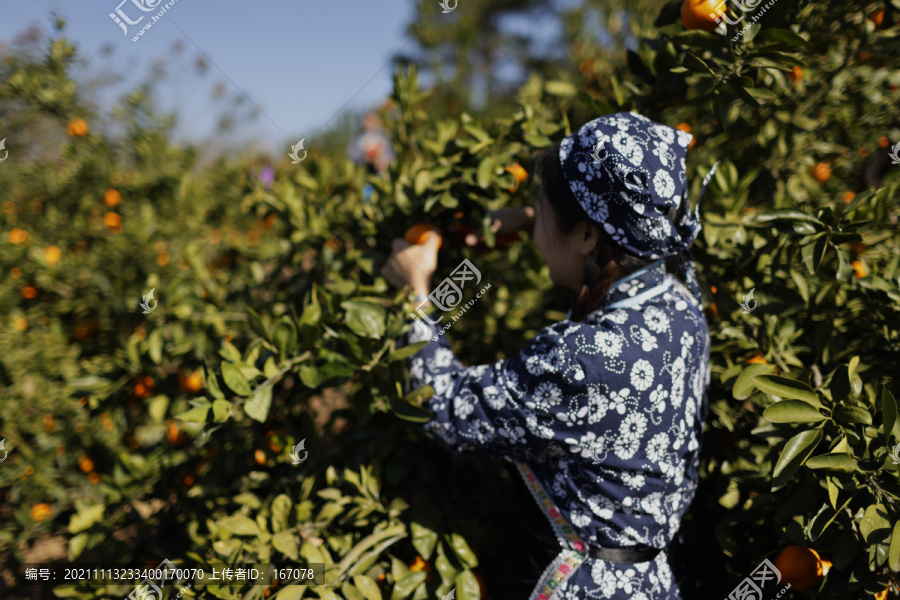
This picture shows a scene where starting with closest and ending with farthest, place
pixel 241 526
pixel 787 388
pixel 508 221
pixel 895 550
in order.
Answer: pixel 895 550 → pixel 787 388 → pixel 241 526 → pixel 508 221

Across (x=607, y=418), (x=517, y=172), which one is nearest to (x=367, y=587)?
(x=607, y=418)

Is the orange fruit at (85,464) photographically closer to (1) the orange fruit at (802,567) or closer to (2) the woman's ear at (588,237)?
(2) the woman's ear at (588,237)

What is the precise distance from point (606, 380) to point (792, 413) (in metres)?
0.28

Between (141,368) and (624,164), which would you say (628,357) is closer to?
(624,164)

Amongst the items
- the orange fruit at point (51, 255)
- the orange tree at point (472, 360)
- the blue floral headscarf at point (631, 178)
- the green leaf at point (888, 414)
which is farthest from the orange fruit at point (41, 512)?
the green leaf at point (888, 414)

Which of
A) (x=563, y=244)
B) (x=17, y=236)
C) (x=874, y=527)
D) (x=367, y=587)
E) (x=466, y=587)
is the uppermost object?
(x=17, y=236)

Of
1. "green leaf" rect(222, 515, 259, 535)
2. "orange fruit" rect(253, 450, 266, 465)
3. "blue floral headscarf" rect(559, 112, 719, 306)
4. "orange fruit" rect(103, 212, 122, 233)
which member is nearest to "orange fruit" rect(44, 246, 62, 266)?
"orange fruit" rect(103, 212, 122, 233)

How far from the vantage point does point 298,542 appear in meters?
0.99

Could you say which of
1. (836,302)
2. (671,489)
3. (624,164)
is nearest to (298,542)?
(671,489)

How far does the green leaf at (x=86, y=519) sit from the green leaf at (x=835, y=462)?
4.44 feet

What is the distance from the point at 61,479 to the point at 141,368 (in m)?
0.81

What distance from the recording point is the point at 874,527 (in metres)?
0.69

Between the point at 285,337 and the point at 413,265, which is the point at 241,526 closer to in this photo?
the point at 285,337

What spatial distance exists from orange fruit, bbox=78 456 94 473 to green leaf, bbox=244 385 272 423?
122cm
